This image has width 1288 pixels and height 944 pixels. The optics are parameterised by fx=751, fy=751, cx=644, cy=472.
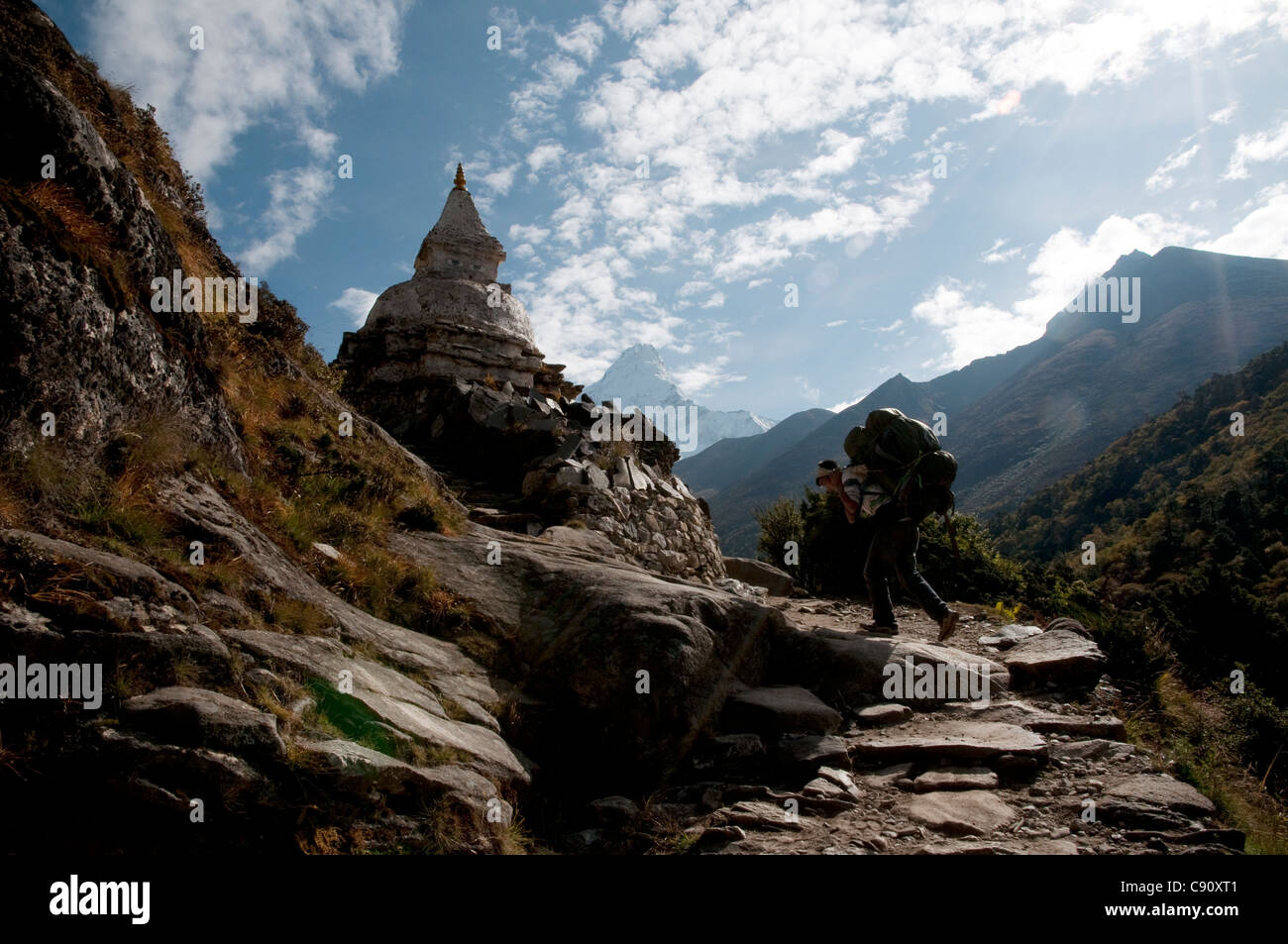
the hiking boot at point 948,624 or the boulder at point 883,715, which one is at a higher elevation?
the hiking boot at point 948,624

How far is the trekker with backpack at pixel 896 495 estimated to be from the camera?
22.7 ft

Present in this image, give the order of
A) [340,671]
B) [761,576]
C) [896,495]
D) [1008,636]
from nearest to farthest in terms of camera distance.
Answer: [340,671] < [896,495] < [1008,636] < [761,576]

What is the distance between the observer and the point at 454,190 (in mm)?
20703

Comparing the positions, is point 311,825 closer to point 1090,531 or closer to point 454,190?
point 454,190

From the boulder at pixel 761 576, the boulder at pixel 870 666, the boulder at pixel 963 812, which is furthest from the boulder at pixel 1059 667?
the boulder at pixel 761 576

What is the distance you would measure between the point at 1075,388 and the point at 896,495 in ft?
495

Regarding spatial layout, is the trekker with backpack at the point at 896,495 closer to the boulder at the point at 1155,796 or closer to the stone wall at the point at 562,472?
the boulder at the point at 1155,796

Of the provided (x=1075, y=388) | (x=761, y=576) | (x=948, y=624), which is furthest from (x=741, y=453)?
(x=948, y=624)

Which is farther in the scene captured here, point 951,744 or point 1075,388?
point 1075,388

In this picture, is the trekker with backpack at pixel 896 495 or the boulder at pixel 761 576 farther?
the boulder at pixel 761 576

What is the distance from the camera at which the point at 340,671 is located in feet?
11.4

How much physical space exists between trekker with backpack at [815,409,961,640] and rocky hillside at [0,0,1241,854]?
116 cm

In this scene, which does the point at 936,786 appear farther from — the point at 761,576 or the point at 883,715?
the point at 761,576
